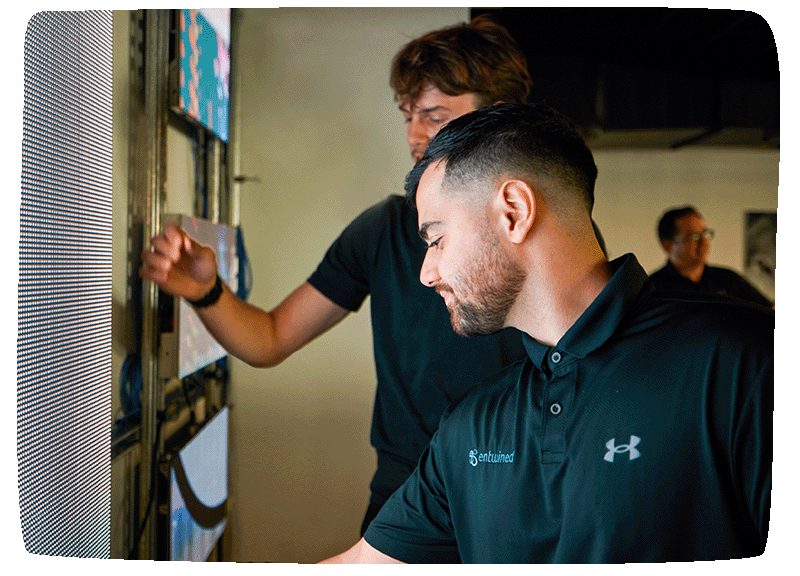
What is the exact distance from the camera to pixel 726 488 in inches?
47.4

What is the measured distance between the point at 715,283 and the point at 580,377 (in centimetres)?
46

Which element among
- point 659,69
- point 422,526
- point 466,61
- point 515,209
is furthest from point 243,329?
point 659,69

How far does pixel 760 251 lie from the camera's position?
4.92 feet

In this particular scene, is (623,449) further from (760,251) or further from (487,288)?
(760,251)

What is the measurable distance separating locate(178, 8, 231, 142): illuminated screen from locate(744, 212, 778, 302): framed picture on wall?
49.3 inches

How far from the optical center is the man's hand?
152 cm

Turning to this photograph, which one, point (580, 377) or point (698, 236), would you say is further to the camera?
point (698, 236)

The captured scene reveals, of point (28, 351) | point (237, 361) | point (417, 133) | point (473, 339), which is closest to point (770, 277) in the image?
point (473, 339)

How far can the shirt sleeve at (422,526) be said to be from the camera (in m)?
1.39

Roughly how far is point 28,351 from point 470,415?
0.98 metres

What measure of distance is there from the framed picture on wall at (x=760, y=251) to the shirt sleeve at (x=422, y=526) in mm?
824

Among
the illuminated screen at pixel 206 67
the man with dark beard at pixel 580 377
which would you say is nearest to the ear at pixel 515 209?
the man with dark beard at pixel 580 377

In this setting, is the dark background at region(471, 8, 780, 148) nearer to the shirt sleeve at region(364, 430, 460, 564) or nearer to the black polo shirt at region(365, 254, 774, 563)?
→ the black polo shirt at region(365, 254, 774, 563)

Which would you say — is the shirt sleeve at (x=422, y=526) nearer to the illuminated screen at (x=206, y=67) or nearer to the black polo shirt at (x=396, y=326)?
the black polo shirt at (x=396, y=326)
